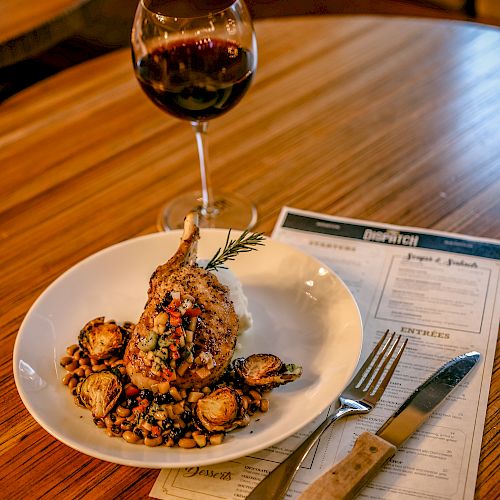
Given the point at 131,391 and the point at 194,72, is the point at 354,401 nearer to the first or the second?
the point at 131,391

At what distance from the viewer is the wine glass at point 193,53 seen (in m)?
1.08

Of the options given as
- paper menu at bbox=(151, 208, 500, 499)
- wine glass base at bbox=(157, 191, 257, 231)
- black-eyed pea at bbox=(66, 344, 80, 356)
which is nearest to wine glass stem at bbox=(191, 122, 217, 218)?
wine glass base at bbox=(157, 191, 257, 231)

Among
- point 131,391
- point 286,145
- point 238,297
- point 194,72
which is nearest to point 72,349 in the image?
point 131,391

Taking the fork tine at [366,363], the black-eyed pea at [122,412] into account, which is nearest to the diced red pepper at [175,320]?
the black-eyed pea at [122,412]

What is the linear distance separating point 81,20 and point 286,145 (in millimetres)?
1010

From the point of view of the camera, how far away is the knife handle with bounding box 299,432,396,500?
756 millimetres

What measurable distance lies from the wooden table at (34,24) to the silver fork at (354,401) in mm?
1407

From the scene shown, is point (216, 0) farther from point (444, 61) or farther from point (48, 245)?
point (444, 61)

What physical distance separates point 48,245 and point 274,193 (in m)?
0.42

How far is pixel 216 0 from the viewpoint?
43.1 inches

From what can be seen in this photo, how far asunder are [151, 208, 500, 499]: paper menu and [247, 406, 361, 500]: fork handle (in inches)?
0.8

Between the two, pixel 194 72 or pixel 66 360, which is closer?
pixel 66 360

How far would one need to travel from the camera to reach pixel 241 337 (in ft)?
3.25

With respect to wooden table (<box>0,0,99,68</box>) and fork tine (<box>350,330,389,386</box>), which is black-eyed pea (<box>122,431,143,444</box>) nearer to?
fork tine (<box>350,330,389,386</box>)
